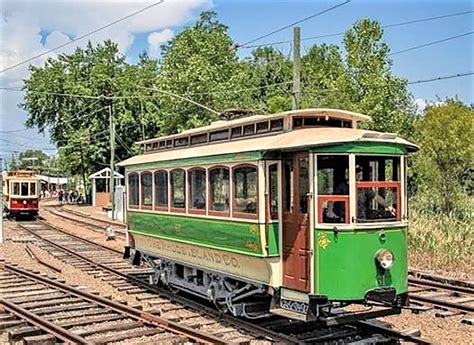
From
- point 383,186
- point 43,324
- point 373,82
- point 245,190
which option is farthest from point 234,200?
point 373,82

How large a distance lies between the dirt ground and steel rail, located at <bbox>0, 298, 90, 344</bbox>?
225 centimetres

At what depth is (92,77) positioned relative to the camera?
5334 cm

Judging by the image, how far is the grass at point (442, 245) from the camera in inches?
619

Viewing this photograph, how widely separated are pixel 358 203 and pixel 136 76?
4904cm

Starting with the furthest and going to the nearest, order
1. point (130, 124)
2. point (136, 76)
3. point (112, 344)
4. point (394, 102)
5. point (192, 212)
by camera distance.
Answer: point (136, 76)
point (130, 124)
point (394, 102)
point (192, 212)
point (112, 344)

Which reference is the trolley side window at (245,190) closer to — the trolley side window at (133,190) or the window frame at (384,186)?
the window frame at (384,186)

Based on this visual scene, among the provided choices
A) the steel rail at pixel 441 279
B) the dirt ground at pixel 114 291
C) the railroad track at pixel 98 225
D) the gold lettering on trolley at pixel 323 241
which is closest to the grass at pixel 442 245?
the dirt ground at pixel 114 291

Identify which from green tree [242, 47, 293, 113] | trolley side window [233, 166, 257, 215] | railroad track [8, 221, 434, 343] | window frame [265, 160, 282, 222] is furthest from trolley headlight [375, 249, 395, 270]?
green tree [242, 47, 293, 113]

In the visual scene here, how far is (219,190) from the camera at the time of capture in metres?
10.6

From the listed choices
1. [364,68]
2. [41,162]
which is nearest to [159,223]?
[364,68]

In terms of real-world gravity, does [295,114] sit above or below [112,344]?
above

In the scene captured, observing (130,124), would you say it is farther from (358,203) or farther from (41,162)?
(41,162)

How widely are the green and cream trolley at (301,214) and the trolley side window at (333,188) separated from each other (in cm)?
1

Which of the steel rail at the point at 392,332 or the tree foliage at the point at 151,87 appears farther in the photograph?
the tree foliage at the point at 151,87
